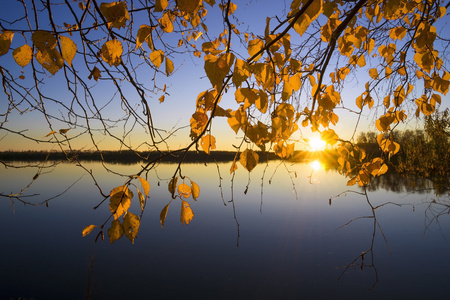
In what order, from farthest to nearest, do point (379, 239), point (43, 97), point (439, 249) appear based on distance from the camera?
point (379, 239) → point (439, 249) → point (43, 97)

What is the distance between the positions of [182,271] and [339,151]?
15.2 feet

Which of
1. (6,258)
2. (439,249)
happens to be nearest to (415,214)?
(439,249)

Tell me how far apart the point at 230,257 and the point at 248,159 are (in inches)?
217

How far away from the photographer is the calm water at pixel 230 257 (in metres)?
4.71

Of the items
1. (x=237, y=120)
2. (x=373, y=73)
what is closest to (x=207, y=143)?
(x=237, y=120)

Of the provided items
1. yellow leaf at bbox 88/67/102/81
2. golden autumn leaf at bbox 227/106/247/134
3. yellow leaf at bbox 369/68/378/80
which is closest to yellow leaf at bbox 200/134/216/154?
golden autumn leaf at bbox 227/106/247/134

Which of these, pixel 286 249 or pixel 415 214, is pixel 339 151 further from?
pixel 415 214

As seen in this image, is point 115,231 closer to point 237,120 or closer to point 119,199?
point 119,199

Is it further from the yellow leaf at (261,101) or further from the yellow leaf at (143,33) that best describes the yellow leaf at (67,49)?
the yellow leaf at (261,101)

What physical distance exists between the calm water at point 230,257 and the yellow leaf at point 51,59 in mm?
2680

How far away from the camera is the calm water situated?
4.71 metres

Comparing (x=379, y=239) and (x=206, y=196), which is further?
(x=206, y=196)

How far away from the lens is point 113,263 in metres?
5.63

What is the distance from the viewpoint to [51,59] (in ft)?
2.10
